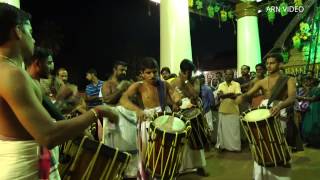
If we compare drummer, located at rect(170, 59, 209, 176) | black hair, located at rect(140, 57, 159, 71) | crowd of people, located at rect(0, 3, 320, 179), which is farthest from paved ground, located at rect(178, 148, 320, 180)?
black hair, located at rect(140, 57, 159, 71)

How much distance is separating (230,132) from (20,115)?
7.43m

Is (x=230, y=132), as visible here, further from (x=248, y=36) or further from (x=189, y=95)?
(x=248, y=36)

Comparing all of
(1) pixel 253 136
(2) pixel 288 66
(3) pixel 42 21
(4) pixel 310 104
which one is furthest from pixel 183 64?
(3) pixel 42 21

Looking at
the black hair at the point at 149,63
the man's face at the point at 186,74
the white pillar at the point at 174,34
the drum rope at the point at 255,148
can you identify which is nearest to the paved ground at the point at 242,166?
the drum rope at the point at 255,148

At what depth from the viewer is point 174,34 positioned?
354 inches

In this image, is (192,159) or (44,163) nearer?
(44,163)

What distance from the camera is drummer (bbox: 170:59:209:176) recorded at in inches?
250

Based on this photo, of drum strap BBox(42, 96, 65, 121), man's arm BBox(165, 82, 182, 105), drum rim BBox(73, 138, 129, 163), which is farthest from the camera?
man's arm BBox(165, 82, 182, 105)

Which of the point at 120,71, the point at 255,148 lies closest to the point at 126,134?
the point at 120,71

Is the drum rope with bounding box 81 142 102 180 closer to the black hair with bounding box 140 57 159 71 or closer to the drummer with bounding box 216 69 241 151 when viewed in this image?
the black hair with bounding box 140 57 159 71

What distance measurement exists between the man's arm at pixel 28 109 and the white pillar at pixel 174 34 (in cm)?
731

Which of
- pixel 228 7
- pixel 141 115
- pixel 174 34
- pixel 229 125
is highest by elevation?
pixel 228 7

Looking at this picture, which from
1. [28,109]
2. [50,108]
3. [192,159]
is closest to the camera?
[28,109]

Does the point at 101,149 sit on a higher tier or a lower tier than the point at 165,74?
lower
